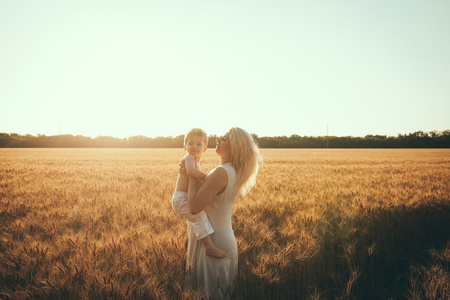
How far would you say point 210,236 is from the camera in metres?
2.16

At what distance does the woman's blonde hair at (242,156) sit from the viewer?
2.09 metres

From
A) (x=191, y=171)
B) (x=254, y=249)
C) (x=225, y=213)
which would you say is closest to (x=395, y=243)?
(x=254, y=249)

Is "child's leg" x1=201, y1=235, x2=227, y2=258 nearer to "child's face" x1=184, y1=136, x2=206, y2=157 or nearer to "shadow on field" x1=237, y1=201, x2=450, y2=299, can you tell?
"shadow on field" x1=237, y1=201, x2=450, y2=299

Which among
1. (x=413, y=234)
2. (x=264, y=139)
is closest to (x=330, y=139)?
(x=264, y=139)

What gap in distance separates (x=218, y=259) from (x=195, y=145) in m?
1.00

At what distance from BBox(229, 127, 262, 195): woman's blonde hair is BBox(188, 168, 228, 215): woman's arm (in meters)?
0.19

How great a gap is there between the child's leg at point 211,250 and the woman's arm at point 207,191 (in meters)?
0.28

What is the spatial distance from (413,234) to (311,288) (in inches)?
91.7

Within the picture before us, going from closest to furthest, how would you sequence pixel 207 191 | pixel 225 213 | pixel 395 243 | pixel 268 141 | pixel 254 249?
pixel 207 191
pixel 225 213
pixel 254 249
pixel 395 243
pixel 268 141

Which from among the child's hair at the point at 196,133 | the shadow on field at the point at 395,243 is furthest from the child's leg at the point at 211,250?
the shadow on field at the point at 395,243

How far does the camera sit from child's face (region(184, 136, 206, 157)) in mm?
2268

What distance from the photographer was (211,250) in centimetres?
201

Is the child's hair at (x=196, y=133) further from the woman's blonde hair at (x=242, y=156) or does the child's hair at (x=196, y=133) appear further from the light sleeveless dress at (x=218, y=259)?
the light sleeveless dress at (x=218, y=259)

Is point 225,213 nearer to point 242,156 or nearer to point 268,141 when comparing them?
point 242,156
